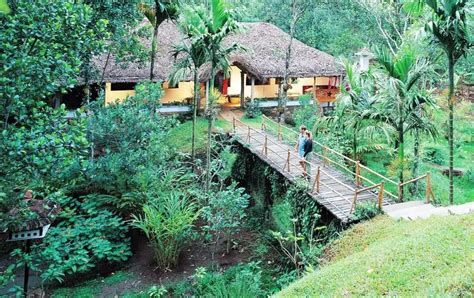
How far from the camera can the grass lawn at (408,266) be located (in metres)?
5.60

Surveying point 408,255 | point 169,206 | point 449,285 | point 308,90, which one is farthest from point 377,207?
point 308,90

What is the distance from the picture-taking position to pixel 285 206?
11766 mm

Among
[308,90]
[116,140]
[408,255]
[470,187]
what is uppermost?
[308,90]

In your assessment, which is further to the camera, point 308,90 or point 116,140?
point 308,90

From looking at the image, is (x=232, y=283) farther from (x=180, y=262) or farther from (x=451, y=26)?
(x=451, y=26)

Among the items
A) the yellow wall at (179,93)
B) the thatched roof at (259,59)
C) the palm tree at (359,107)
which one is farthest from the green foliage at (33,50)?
the yellow wall at (179,93)

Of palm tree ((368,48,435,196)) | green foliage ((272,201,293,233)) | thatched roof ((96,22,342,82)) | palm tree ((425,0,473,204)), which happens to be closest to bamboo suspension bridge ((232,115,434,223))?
green foliage ((272,201,293,233))

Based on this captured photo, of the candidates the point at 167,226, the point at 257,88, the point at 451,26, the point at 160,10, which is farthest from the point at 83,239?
the point at 257,88

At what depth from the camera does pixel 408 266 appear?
6.20 metres

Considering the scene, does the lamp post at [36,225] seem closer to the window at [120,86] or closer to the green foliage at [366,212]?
the green foliage at [366,212]

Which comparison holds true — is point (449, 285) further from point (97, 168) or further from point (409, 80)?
point (97, 168)

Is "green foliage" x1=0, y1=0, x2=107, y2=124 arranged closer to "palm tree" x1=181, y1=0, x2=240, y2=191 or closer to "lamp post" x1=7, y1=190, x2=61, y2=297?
"lamp post" x1=7, y1=190, x2=61, y2=297

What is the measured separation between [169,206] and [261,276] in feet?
10.1

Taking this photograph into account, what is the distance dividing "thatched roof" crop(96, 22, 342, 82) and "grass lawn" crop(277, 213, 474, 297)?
14287mm
